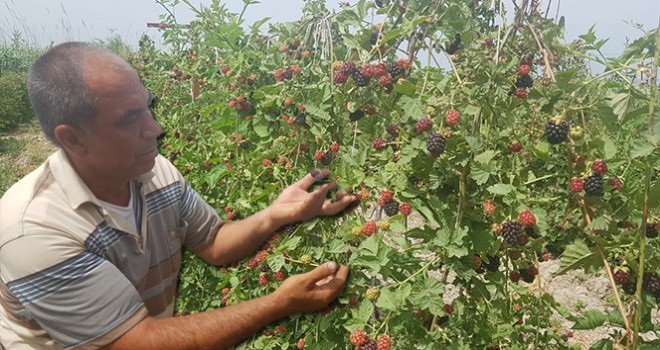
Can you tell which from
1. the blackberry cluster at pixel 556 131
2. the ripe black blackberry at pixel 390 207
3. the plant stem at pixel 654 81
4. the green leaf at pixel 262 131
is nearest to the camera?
the plant stem at pixel 654 81

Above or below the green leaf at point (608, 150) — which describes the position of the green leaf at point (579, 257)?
below

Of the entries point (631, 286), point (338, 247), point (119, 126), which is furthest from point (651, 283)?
point (119, 126)

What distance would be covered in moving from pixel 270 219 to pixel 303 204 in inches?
7.3

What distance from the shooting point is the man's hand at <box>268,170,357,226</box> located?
162cm

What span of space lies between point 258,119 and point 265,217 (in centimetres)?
48

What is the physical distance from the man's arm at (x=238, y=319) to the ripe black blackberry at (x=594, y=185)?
62 centimetres

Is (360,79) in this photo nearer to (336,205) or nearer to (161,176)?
(336,205)

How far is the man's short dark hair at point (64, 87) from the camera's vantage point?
1319 mm

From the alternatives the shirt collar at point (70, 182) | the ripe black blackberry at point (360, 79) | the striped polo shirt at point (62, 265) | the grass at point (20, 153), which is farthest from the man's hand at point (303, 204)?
the grass at point (20, 153)

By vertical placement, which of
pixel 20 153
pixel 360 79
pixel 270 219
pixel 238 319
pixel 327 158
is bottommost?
pixel 20 153

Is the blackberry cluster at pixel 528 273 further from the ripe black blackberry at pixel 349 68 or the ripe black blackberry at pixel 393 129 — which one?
the ripe black blackberry at pixel 349 68

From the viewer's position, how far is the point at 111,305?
4.80ft

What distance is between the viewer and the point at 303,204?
5.48 feet

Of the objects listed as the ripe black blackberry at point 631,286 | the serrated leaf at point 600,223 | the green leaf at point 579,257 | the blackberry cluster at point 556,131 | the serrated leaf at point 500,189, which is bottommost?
the ripe black blackberry at point 631,286
